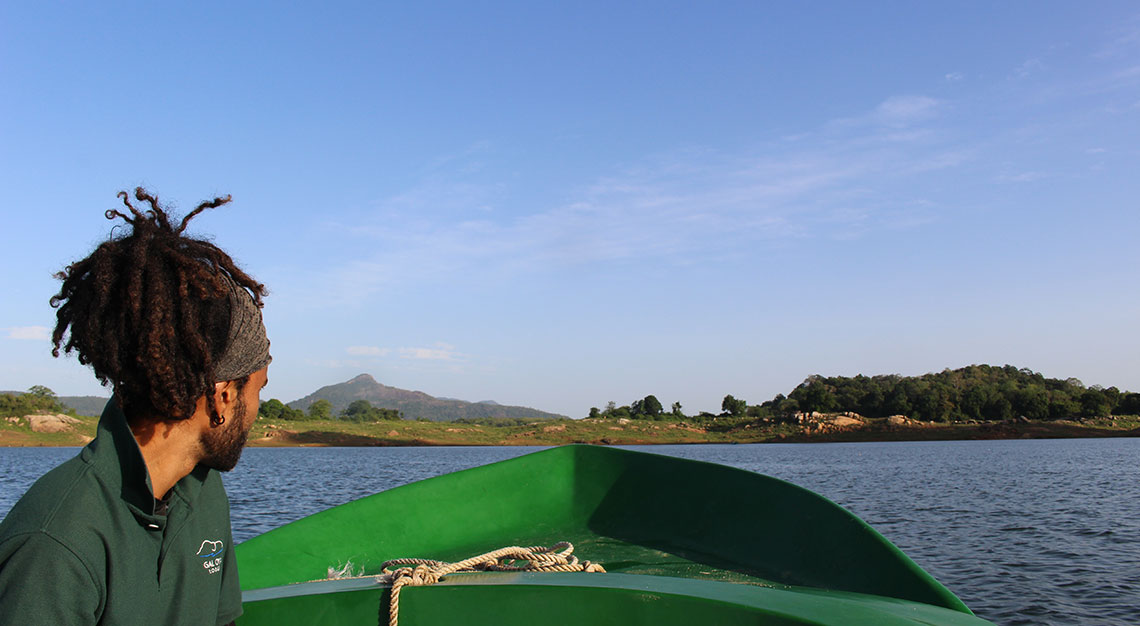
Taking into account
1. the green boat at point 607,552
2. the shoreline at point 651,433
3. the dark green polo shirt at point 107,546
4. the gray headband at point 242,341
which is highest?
the gray headband at point 242,341

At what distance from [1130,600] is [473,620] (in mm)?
9187

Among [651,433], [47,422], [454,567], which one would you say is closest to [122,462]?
[454,567]

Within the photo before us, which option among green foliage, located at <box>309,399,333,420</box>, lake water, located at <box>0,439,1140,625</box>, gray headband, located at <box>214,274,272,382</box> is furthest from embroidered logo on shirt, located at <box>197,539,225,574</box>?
green foliage, located at <box>309,399,333,420</box>

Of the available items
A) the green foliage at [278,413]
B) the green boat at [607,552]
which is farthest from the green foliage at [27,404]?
the green boat at [607,552]

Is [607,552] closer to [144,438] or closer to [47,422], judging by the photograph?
[144,438]

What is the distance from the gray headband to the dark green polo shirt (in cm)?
24

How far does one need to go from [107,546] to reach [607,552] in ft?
15.1

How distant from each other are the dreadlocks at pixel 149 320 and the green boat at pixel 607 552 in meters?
1.44

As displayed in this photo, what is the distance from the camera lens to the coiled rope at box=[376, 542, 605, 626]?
2.74 metres

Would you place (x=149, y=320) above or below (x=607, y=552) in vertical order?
above

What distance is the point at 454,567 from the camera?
3.32 meters

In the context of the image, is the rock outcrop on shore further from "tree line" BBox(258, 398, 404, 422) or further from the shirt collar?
the shirt collar

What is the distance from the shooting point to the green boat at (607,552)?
2.62 m

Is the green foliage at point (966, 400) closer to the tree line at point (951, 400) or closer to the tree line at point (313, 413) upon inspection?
the tree line at point (951, 400)
